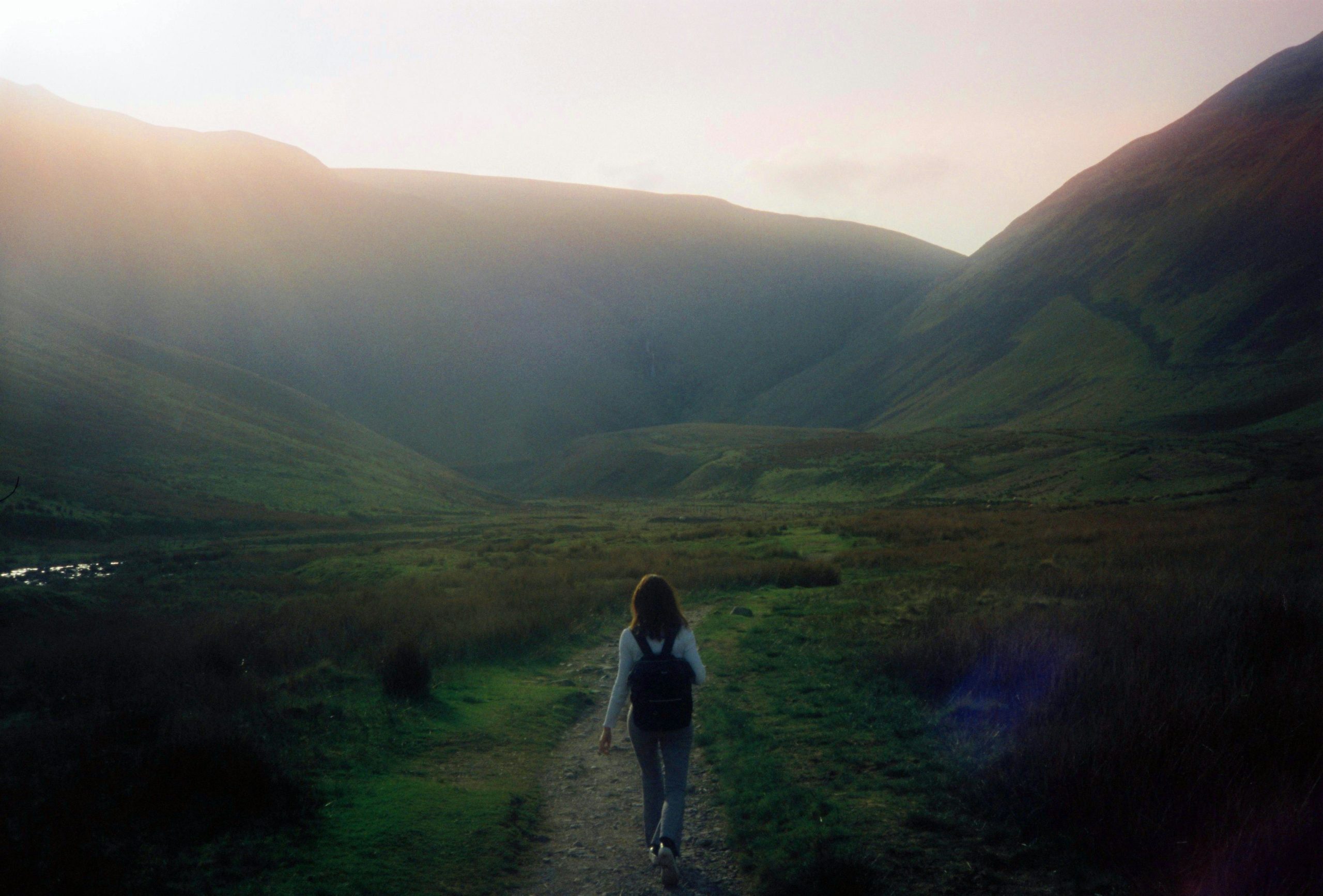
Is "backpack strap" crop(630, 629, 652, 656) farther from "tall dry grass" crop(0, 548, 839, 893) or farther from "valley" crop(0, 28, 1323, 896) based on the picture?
"tall dry grass" crop(0, 548, 839, 893)

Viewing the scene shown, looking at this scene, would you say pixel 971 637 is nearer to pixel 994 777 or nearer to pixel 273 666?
pixel 994 777

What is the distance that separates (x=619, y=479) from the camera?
108750 mm

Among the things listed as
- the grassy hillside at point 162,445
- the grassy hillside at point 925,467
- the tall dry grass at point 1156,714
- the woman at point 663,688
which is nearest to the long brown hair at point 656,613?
the woman at point 663,688

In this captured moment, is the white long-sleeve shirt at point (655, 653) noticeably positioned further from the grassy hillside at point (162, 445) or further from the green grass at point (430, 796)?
the grassy hillside at point (162, 445)

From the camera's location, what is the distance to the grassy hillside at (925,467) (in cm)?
4959

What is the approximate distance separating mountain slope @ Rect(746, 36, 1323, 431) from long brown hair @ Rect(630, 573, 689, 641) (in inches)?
3482

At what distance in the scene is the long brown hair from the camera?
609 cm

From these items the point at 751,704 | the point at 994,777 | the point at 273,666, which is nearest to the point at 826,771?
the point at 994,777

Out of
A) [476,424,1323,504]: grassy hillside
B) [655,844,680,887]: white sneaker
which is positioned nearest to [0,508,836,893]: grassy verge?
[655,844,680,887]: white sneaker

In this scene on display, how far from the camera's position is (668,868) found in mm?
5867

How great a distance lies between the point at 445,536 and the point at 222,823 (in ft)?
139

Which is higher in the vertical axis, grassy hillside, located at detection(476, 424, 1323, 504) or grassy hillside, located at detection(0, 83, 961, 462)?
grassy hillside, located at detection(0, 83, 961, 462)

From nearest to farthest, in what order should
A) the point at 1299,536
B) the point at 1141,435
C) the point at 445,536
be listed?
the point at 1299,536 → the point at 445,536 → the point at 1141,435

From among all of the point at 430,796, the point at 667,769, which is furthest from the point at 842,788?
the point at 430,796
